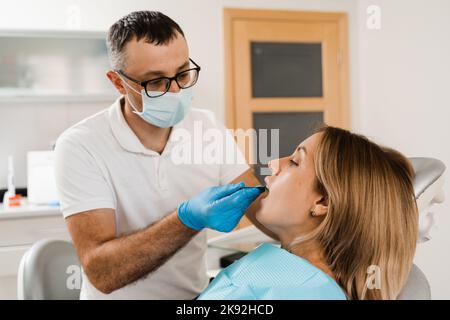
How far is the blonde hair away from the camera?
0.98 m

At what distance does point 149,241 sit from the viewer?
106 centimetres

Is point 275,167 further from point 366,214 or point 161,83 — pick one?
point 161,83

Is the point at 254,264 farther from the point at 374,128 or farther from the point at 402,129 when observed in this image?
the point at 374,128

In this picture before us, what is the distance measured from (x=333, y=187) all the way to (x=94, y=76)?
202 centimetres

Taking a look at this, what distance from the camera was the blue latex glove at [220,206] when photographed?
98 centimetres

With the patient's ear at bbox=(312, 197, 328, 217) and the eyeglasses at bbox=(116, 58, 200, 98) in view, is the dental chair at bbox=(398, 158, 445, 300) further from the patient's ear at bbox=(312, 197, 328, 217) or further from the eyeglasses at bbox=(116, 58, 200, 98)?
the eyeglasses at bbox=(116, 58, 200, 98)

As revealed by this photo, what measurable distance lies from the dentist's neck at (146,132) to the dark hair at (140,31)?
0.14m

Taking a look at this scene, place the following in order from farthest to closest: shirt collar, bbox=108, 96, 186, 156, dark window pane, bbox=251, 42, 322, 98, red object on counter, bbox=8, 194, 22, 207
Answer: dark window pane, bbox=251, 42, 322, 98, red object on counter, bbox=8, 194, 22, 207, shirt collar, bbox=108, 96, 186, 156

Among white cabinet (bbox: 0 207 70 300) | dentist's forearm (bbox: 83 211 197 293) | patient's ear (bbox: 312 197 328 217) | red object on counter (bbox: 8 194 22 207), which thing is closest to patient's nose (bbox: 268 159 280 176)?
patient's ear (bbox: 312 197 328 217)

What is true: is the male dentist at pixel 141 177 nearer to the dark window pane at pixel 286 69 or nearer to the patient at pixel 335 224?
the patient at pixel 335 224

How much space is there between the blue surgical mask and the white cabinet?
122cm

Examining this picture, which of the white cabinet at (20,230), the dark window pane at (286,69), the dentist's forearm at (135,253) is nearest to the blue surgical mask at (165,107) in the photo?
the dentist's forearm at (135,253)

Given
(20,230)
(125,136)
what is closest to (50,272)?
(125,136)

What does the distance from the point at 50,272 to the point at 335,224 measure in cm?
67
